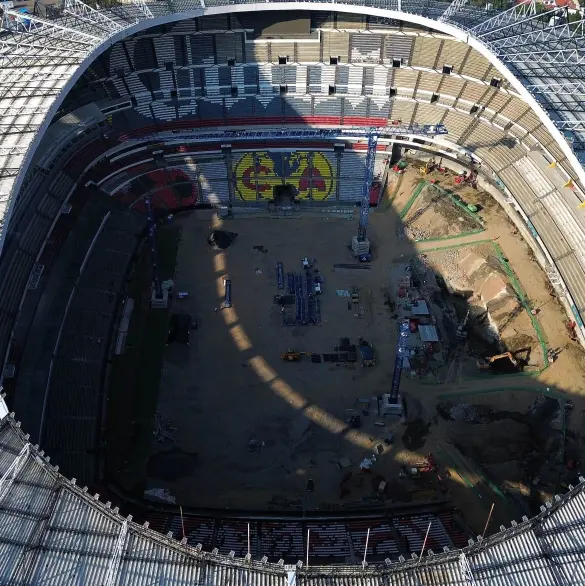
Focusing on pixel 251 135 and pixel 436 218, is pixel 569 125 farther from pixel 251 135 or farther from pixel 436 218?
pixel 251 135

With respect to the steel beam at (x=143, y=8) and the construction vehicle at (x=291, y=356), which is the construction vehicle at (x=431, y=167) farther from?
the steel beam at (x=143, y=8)

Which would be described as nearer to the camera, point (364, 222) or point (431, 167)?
point (364, 222)

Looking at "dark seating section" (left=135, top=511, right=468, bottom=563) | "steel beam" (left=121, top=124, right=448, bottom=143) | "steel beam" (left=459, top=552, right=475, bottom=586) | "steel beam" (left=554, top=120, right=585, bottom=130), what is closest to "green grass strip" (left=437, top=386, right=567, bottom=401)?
"dark seating section" (left=135, top=511, right=468, bottom=563)

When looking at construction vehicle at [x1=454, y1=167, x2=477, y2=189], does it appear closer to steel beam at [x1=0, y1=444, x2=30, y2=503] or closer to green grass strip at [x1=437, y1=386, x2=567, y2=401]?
green grass strip at [x1=437, y1=386, x2=567, y2=401]

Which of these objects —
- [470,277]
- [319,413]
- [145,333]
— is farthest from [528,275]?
[145,333]

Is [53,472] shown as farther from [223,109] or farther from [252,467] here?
[223,109]

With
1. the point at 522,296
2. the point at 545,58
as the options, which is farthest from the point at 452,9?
the point at 522,296
